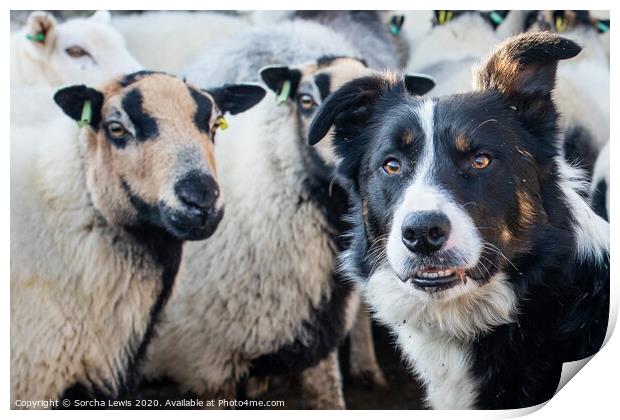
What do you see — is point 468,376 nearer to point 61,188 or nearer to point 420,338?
point 420,338

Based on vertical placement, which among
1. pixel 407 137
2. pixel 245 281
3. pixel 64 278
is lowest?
pixel 245 281

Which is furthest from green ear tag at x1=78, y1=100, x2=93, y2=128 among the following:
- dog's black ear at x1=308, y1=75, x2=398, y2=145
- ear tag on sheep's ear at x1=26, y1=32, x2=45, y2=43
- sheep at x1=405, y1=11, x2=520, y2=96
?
sheep at x1=405, y1=11, x2=520, y2=96

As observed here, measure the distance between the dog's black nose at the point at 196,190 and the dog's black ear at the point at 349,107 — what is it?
675 millimetres

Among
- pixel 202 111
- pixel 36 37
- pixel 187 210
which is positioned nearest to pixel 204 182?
pixel 187 210

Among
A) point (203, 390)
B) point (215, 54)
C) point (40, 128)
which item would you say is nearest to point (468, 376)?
point (203, 390)

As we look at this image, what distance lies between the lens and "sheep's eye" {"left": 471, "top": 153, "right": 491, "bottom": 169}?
4105mm

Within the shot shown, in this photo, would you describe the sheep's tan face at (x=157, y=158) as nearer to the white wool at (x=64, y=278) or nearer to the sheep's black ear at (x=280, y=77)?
the white wool at (x=64, y=278)

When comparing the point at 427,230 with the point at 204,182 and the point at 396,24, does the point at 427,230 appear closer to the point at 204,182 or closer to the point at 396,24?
the point at 204,182

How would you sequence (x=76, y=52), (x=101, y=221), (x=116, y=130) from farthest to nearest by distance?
(x=76, y=52) → (x=101, y=221) → (x=116, y=130)

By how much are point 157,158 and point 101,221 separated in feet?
1.90

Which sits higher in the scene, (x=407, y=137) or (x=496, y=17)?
(x=496, y=17)

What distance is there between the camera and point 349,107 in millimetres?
4645

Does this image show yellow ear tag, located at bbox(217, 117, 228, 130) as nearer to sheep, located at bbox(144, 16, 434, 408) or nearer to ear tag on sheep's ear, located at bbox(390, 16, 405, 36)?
sheep, located at bbox(144, 16, 434, 408)
